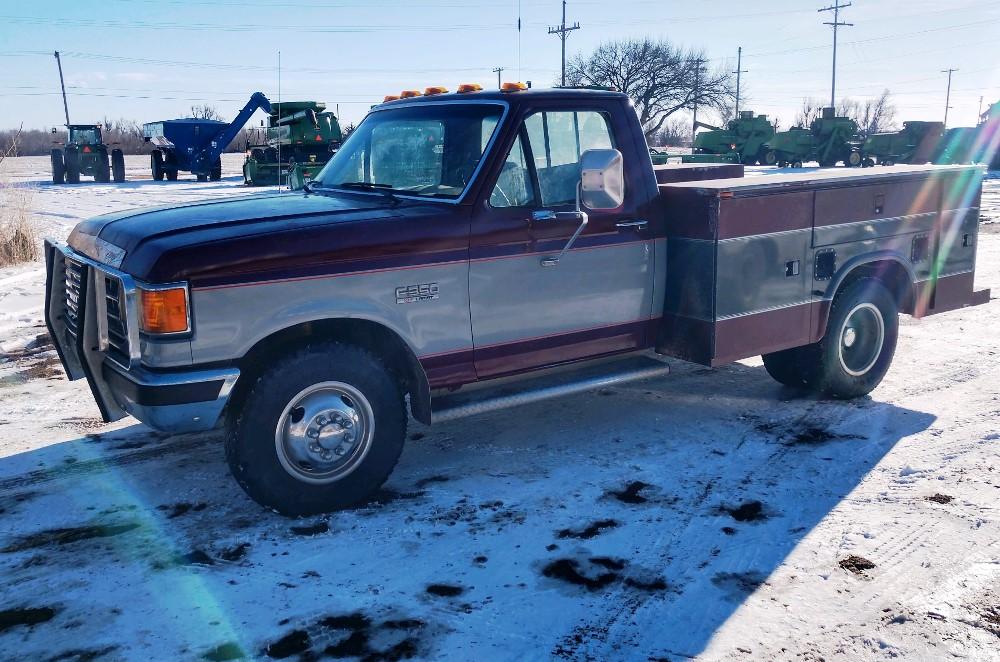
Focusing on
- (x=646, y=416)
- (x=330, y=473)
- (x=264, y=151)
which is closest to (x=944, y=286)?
(x=646, y=416)

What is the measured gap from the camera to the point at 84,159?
31.0 meters

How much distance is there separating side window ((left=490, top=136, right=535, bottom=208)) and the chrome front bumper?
1.69 metres

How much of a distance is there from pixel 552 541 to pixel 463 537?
0.42m

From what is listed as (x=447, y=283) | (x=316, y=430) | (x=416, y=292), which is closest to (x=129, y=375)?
(x=316, y=430)

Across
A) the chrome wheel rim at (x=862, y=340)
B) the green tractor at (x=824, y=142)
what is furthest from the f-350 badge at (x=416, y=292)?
the green tractor at (x=824, y=142)

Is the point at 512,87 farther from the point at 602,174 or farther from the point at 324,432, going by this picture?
the point at 324,432

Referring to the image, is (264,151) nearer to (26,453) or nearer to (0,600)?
(26,453)

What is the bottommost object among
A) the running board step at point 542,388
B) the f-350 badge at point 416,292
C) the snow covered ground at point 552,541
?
the snow covered ground at point 552,541

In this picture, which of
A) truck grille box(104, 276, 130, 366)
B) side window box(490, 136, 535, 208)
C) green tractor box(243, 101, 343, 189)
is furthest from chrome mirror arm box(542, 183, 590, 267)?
green tractor box(243, 101, 343, 189)

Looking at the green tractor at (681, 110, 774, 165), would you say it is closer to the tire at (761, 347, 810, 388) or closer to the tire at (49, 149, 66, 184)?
the tire at (49, 149, 66, 184)

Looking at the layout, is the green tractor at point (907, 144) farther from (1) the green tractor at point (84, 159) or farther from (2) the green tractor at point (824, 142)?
(1) the green tractor at point (84, 159)

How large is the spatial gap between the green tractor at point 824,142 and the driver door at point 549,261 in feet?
127

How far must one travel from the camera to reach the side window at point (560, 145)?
488 cm

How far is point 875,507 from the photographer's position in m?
4.43
